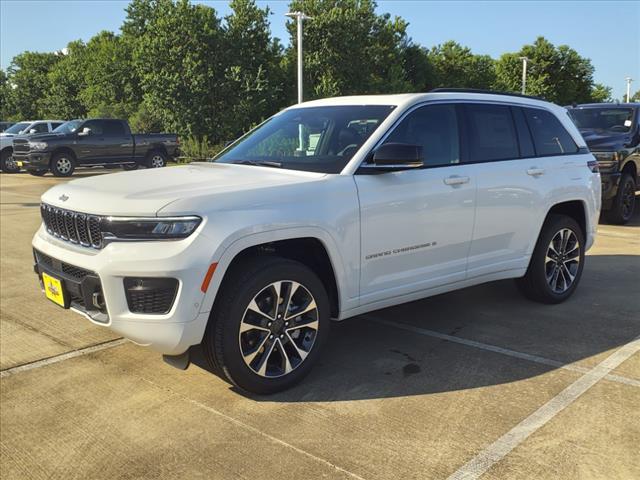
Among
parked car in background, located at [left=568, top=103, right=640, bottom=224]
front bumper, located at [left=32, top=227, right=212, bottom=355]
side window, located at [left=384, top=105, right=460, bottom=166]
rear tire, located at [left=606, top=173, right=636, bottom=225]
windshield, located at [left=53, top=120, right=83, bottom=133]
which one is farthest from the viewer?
windshield, located at [left=53, top=120, right=83, bottom=133]

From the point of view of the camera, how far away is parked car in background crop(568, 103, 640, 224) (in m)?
9.95

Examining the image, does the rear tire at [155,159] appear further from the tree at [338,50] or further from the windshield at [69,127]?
the tree at [338,50]

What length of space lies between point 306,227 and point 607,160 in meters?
8.12

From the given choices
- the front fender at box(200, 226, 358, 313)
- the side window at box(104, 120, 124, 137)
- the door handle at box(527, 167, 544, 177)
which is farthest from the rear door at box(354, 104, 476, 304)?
the side window at box(104, 120, 124, 137)

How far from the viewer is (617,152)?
32.8ft

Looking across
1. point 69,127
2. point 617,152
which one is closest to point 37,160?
point 69,127

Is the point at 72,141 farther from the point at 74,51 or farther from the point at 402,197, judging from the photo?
the point at 74,51

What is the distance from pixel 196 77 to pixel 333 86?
926cm

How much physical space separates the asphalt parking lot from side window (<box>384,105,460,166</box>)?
1392 mm

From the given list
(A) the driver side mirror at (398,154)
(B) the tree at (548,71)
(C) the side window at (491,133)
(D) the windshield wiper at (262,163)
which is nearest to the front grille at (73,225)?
(D) the windshield wiper at (262,163)

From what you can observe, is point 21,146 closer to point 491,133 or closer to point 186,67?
point 186,67

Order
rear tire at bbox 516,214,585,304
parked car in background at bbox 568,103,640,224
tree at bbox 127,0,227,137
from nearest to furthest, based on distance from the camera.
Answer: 1. rear tire at bbox 516,214,585,304
2. parked car in background at bbox 568,103,640,224
3. tree at bbox 127,0,227,137

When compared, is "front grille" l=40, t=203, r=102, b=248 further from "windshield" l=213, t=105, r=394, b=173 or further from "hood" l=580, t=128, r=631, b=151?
"hood" l=580, t=128, r=631, b=151

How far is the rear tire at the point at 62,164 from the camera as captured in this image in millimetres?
19780
